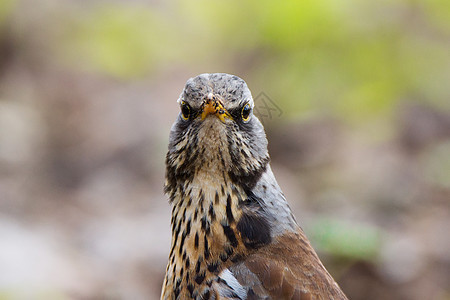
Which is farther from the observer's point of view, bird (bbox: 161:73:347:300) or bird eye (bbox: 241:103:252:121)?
bird eye (bbox: 241:103:252:121)

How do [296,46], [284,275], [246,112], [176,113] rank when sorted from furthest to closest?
[296,46], [176,113], [246,112], [284,275]

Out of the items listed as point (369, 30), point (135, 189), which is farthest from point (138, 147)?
point (369, 30)

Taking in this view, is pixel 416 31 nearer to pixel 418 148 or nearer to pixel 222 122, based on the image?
pixel 418 148

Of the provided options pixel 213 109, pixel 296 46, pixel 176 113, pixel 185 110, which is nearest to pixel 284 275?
pixel 213 109

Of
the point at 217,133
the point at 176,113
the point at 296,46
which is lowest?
the point at 217,133

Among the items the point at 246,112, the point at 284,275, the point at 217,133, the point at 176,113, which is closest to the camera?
the point at 284,275

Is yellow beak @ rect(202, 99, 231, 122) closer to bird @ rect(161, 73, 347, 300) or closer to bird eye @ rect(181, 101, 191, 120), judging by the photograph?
bird @ rect(161, 73, 347, 300)

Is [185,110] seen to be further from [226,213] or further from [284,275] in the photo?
[284,275]

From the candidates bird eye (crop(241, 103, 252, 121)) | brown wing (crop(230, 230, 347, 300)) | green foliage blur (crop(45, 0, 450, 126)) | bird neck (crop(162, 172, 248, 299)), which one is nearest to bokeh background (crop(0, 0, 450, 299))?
green foliage blur (crop(45, 0, 450, 126))
